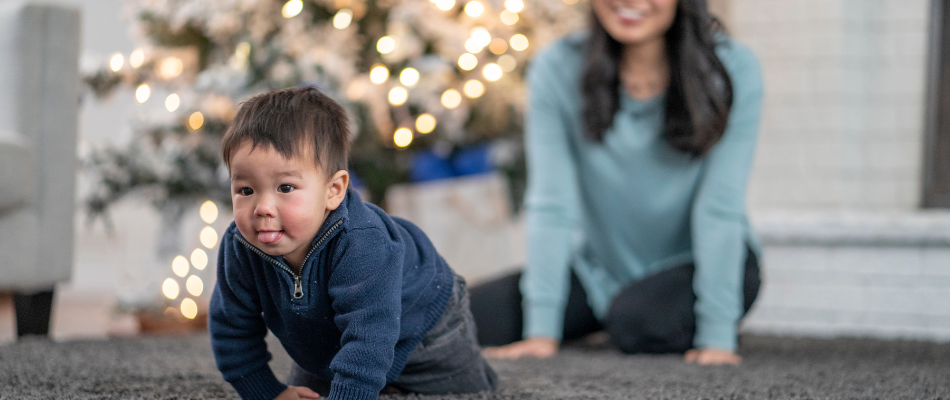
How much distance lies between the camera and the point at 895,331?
5.86 ft

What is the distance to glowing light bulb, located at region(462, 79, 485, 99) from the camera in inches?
73.5

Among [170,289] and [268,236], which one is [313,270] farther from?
[170,289]

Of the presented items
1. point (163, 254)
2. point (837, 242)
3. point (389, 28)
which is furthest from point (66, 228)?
point (837, 242)

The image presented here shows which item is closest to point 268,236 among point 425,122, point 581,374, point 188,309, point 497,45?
point 581,374

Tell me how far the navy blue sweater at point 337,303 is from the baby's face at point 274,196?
0.11 ft

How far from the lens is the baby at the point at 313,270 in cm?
65

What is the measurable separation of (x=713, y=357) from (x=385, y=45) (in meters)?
1.03

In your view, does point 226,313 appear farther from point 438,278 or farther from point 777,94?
point 777,94

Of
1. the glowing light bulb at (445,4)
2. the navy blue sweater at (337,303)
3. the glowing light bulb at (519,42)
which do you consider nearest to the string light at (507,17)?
the glowing light bulb at (519,42)

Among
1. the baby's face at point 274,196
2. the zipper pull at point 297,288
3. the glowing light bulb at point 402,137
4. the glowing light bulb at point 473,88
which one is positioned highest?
the glowing light bulb at point 473,88

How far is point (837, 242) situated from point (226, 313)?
155 centimetres

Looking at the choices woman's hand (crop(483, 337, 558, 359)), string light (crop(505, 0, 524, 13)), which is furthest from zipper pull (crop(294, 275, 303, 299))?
string light (crop(505, 0, 524, 13))

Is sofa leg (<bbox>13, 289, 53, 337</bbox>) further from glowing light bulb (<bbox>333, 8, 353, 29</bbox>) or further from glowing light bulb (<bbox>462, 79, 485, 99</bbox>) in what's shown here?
glowing light bulb (<bbox>462, 79, 485, 99</bbox>)

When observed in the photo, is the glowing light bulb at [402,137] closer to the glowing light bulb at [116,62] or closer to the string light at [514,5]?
the string light at [514,5]
